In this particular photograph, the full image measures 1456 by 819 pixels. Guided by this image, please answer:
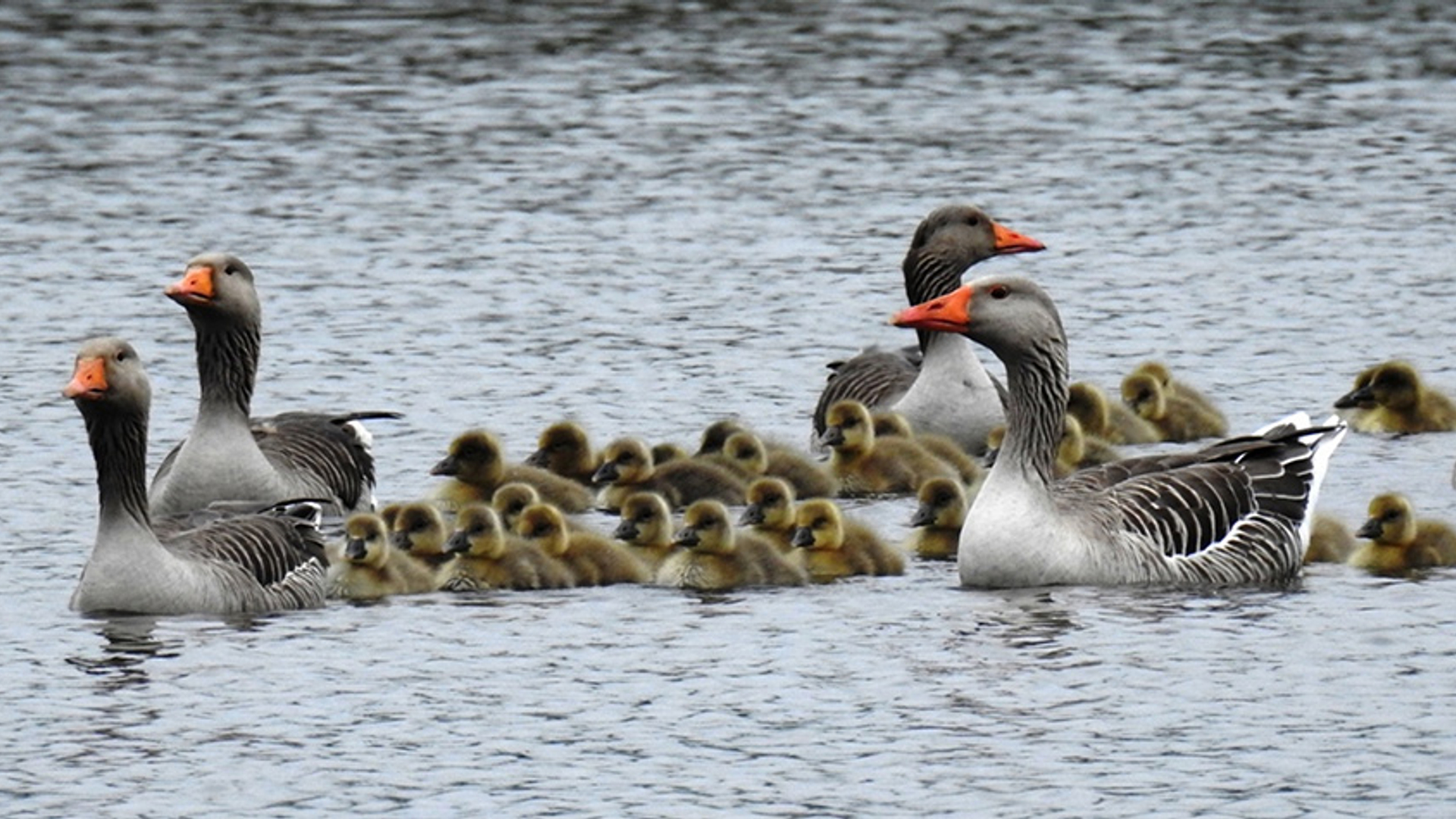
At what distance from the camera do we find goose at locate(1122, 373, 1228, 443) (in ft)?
54.6

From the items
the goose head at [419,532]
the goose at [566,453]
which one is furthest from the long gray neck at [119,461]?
the goose at [566,453]

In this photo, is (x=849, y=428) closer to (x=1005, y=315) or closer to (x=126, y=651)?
(x=1005, y=315)

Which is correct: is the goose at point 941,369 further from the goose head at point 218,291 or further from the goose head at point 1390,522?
the goose head at point 1390,522

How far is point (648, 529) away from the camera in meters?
14.0

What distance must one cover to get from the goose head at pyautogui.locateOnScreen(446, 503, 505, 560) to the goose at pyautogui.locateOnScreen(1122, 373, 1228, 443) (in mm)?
4483

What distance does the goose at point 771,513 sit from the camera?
46.3 feet

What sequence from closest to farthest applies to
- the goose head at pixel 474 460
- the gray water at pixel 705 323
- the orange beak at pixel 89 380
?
the gray water at pixel 705 323 → the orange beak at pixel 89 380 → the goose head at pixel 474 460

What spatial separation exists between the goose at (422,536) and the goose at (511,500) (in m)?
0.46

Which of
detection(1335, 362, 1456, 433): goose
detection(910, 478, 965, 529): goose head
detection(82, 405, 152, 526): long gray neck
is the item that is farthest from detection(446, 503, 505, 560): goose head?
detection(1335, 362, 1456, 433): goose

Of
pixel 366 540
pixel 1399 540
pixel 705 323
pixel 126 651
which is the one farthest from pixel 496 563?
pixel 705 323

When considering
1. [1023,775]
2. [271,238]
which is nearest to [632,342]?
[271,238]

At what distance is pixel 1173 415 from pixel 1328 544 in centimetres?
268

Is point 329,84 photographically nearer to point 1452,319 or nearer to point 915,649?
point 1452,319

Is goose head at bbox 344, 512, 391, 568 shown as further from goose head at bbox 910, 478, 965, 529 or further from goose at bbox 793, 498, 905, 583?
goose head at bbox 910, 478, 965, 529
